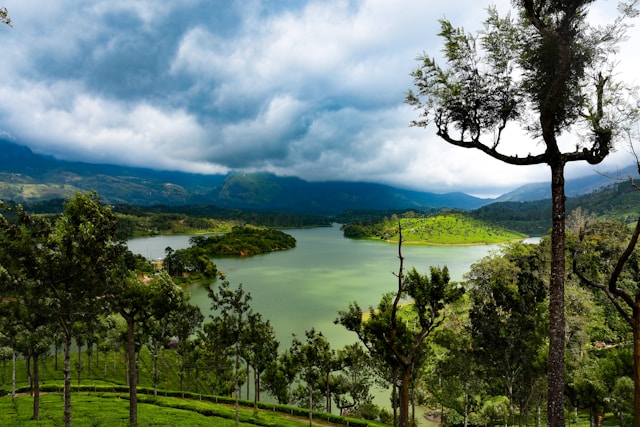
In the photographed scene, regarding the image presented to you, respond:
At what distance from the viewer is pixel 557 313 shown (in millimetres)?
7316

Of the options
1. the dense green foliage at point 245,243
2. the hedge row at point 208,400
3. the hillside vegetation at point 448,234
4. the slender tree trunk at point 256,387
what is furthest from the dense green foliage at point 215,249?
the slender tree trunk at point 256,387

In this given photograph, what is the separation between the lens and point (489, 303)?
2361 cm

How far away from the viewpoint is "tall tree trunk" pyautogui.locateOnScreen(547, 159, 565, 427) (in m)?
7.18

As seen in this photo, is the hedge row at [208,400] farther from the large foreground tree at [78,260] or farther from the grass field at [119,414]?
the large foreground tree at [78,260]

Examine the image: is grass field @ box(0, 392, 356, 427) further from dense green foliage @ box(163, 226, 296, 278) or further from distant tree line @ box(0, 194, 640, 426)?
dense green foliage @ box(163, 226, 296, 278)

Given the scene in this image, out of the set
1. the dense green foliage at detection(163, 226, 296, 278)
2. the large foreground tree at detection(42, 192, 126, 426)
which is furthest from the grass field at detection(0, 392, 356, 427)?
the dense green foliage at detection(163, 226, 296, 278)

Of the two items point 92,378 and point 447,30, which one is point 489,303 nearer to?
point 447,30

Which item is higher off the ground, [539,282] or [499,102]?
[499,102]

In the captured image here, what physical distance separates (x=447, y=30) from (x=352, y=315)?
13.1 meters

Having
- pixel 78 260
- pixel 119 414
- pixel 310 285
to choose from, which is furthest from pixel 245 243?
pixel 78 260

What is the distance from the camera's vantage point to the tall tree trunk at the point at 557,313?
283 inches

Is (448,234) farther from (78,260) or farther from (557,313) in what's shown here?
(78,260)

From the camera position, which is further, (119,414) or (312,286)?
(312,286)

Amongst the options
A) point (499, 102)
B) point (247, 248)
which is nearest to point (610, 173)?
point (499, 102)
